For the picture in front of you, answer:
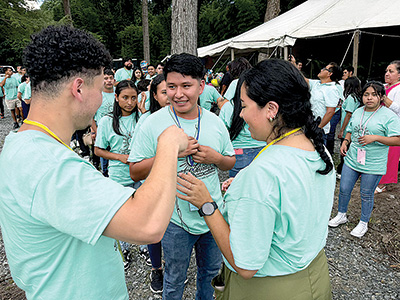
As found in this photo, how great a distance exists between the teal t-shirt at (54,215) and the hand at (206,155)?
0.89 meters

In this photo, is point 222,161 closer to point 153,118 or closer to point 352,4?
point 153,118

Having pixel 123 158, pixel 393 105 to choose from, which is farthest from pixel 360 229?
pixel 123 158

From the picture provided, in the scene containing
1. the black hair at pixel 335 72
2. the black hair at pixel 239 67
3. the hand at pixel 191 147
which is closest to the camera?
the hand at pixel 191 147

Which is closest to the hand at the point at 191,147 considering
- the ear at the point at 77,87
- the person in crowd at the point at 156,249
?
the person in crowd at the point at 156,249

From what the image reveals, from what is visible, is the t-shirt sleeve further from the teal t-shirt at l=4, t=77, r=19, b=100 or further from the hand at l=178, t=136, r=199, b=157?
the teal t-shirt at l=4, t=77, r=19, b=100

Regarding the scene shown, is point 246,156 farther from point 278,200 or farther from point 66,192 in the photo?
point 66,192

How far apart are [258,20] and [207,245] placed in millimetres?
19579

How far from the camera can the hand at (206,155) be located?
193 cm

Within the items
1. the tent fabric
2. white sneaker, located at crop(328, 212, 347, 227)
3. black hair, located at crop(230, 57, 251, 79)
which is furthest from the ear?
the tent fabric

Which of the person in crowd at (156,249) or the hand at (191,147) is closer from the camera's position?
the hand at (191,147)

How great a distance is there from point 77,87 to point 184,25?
175 inches

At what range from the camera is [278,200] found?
1178 millimetres

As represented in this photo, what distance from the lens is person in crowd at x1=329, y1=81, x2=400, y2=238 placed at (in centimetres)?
338

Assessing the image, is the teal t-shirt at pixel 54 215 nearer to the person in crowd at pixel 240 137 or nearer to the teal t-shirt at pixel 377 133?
the person in crowd at pixel 240 137
